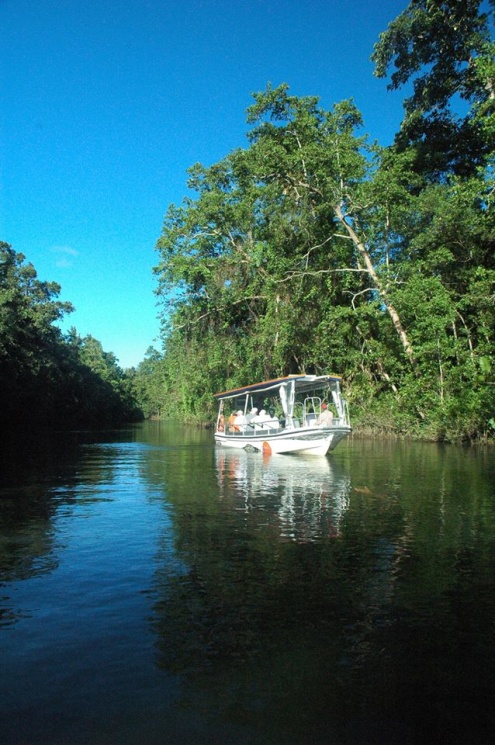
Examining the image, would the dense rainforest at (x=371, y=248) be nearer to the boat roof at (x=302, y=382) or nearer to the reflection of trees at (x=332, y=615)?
the boat roof at (x=302, y=382)

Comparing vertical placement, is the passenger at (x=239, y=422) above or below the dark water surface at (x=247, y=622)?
above

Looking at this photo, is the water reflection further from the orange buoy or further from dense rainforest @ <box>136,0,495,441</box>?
dense rainforest @ <box>136,0,495,441</box>

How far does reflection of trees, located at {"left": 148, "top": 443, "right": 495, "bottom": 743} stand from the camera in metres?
4.46

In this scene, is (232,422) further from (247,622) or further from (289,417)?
(247,622)

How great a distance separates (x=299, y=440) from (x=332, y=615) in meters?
18.2

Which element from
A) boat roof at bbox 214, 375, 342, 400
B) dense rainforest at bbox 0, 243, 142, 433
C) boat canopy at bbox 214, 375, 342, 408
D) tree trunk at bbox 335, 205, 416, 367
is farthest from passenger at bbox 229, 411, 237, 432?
dense rainforest at bbox 0, 243, 142, 433

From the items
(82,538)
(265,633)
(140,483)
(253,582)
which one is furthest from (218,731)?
(140,483)

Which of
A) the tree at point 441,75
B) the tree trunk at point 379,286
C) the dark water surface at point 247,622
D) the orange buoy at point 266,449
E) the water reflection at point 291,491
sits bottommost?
the dark water surface at point 247,622

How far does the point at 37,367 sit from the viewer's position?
4716 cm

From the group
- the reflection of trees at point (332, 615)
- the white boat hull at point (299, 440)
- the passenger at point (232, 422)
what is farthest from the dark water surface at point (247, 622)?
the passenger at point (232, 422)

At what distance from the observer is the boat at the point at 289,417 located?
78.5 ft

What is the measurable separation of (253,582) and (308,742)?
10.9ft

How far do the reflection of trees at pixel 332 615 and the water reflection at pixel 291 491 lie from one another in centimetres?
9

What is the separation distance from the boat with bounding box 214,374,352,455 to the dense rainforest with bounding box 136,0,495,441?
639 cm
